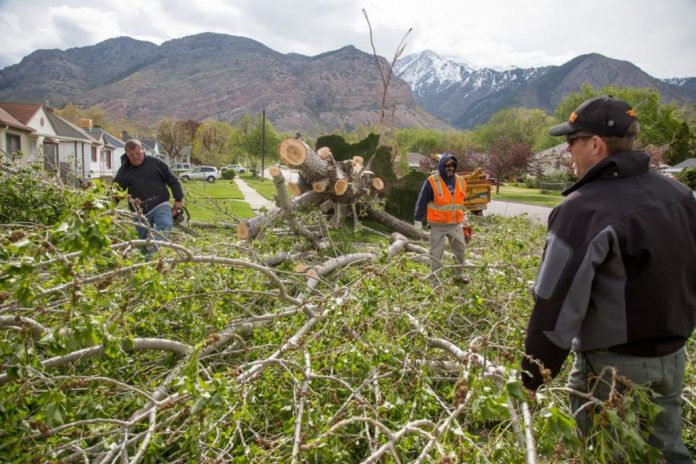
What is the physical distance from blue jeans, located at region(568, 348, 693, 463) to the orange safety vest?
384 cm

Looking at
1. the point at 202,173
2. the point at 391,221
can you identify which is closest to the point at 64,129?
the point at 202,173

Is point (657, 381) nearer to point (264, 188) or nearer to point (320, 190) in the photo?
point (320, 190)

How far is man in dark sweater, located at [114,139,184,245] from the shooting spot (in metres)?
5.66

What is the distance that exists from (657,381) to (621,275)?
52 centimetres

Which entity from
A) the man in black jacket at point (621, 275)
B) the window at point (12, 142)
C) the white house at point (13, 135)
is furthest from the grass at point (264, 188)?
the window at point (12, 142)

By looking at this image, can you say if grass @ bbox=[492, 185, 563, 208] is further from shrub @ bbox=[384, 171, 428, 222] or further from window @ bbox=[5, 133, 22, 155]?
window @ bbox=[5, 133, 22, 155]

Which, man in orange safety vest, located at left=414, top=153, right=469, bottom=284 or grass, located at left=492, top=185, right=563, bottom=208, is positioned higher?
man in orange safety vest, located at left=414, top=153, right=469, bottom=284

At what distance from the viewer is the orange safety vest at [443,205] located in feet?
18.9

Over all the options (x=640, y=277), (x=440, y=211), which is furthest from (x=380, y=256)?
(x=440, y=211)

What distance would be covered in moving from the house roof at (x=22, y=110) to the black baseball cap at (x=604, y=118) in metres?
30.7

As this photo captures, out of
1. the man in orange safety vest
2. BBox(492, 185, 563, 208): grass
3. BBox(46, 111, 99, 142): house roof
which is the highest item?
BBox(46, 111, 99, 142): house roof

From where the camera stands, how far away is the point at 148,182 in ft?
18.8

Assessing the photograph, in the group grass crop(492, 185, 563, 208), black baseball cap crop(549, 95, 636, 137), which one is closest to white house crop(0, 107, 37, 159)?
black baseball cap crop(549, 95, 636, 137)

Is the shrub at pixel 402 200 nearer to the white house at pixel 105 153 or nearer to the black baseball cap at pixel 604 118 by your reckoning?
the black baseball cap at pixel 604 118
